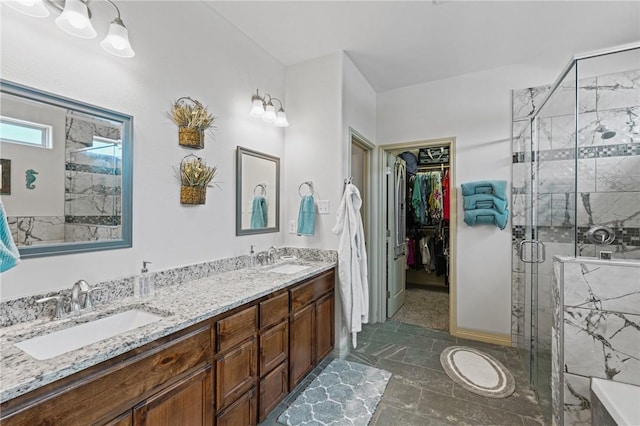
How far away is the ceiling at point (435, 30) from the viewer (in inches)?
84.9

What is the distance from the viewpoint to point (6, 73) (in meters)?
1.24

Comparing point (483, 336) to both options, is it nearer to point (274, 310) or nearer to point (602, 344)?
point (602, 344)

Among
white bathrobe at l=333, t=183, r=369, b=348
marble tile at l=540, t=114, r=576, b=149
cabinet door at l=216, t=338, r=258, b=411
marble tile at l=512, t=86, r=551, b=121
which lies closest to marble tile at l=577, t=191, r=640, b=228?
marble tile at l=540, t=114, r=576, b=149

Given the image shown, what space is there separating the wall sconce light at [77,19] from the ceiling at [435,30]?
3.12 feet

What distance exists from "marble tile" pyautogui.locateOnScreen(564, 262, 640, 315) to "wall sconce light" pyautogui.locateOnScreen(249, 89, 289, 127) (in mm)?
2361

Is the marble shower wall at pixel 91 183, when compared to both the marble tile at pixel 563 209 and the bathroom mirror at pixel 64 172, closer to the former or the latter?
the bathroom mirror at pixel 64 172

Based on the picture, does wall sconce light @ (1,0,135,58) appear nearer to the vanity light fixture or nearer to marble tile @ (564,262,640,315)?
the vanity light fixture

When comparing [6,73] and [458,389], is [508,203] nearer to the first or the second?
[458,389]

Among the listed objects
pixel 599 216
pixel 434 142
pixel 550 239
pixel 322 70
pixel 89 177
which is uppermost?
pixel 322 70

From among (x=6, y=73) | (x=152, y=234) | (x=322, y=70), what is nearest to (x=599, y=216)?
(x=322, y=70)

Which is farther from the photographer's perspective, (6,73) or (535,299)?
(535,299)

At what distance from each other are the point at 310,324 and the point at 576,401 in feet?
5.55

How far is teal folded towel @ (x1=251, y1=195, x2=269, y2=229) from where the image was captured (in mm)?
2594

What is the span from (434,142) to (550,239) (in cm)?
165
